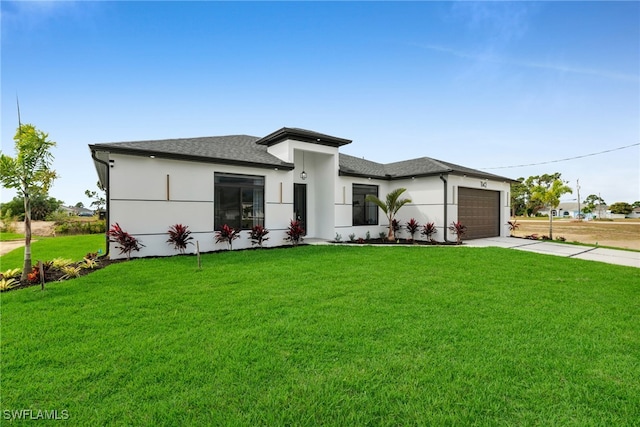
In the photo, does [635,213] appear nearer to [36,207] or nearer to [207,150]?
[207,150]

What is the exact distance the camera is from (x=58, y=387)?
232 cm

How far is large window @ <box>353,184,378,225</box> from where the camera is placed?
1319 cm

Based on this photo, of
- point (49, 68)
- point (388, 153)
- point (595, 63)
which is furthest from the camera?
point (388, 153)

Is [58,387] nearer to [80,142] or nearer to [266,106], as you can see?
[80,142]

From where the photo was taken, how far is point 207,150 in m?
10.0

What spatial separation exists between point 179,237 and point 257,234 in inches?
103

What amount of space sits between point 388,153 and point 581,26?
1219 cm

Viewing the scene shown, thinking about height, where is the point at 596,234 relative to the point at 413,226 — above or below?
below

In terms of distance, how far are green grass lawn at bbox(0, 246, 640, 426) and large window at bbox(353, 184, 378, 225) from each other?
7.65 meters

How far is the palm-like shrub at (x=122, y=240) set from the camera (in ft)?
25.5

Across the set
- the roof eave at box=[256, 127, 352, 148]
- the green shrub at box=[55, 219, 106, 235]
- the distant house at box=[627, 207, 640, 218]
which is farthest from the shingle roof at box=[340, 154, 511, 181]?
the distant house at box=[627, 207, 640, 218]

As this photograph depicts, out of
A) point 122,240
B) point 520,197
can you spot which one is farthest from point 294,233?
point 520,197

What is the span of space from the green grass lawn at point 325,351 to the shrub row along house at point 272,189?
3.41 metres

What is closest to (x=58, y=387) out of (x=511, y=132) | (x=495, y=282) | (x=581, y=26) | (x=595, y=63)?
(x=495, y=282)
